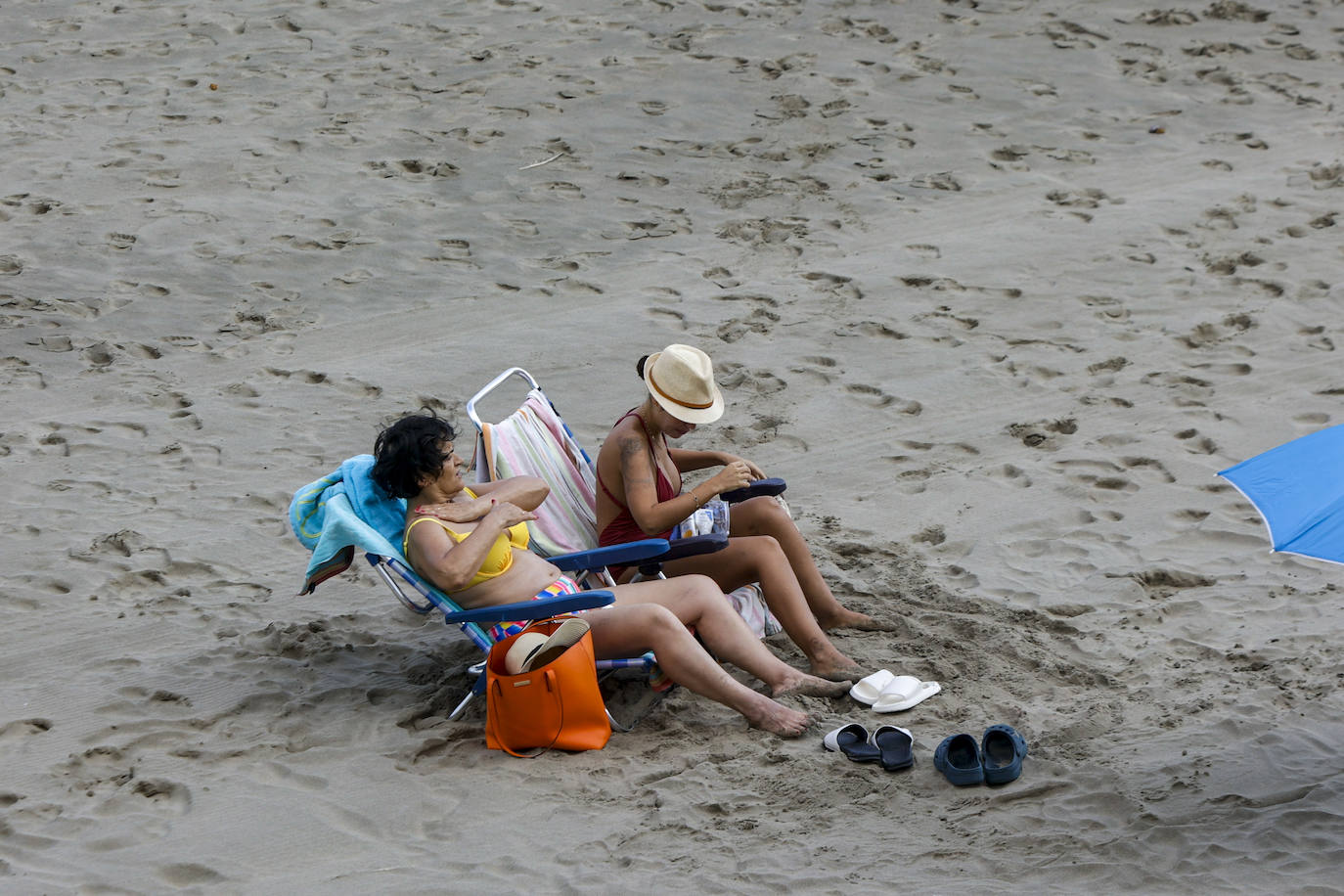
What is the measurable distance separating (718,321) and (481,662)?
3171mm

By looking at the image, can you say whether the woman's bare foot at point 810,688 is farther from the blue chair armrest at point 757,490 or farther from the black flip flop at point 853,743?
the blue chair armrest at point 757,490

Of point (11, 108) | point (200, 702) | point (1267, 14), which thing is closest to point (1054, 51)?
point (1267, 14)

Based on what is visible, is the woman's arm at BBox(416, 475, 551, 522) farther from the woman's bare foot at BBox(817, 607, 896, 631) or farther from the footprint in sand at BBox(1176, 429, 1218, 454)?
the footprint in sand at BBox(1176, 429, 1218, 454)

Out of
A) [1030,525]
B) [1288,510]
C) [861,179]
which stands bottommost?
[1030,525]

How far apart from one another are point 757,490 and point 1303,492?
213cm

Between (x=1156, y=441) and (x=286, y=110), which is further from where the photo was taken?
(x=286, y=110)

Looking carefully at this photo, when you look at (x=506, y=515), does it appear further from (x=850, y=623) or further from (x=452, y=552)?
(x=850, y=623)

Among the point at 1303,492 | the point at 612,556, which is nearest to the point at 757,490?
the point at 612,556

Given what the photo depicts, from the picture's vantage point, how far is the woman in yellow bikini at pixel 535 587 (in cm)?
406

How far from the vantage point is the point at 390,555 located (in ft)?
13.5

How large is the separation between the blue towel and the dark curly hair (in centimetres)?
11

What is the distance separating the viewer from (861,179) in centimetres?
869

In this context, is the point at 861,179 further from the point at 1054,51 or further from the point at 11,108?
the point at 11,108

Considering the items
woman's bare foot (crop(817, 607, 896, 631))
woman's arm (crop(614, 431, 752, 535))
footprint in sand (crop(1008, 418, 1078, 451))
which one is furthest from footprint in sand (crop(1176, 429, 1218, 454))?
woman's arm (crop(614, 431, 752, 535))
